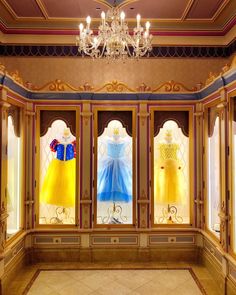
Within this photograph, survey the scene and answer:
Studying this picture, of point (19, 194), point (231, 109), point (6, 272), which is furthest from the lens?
point (19, 194)

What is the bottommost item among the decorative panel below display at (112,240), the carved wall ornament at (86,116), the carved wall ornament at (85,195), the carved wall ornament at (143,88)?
the decorative panel below display at (112,240)

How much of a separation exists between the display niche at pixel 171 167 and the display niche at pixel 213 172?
41cm

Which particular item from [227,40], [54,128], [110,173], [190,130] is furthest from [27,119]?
[227,40]

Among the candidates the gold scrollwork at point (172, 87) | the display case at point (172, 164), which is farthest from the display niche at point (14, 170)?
the gold scrollwork at point (172, 87)

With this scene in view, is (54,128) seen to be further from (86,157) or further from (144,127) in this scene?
(144,127)

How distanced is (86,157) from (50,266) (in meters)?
1.61

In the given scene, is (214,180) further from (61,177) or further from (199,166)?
(61,177)

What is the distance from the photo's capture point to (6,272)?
3680 mm

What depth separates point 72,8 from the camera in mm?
4324

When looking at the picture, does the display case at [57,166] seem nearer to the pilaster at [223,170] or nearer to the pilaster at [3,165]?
the pilaster at [3,165]

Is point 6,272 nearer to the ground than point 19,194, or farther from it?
nearer to the ground

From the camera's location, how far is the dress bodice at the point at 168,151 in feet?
15.2

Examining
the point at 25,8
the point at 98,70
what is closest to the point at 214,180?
the point at 98,70

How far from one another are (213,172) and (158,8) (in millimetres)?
2397
